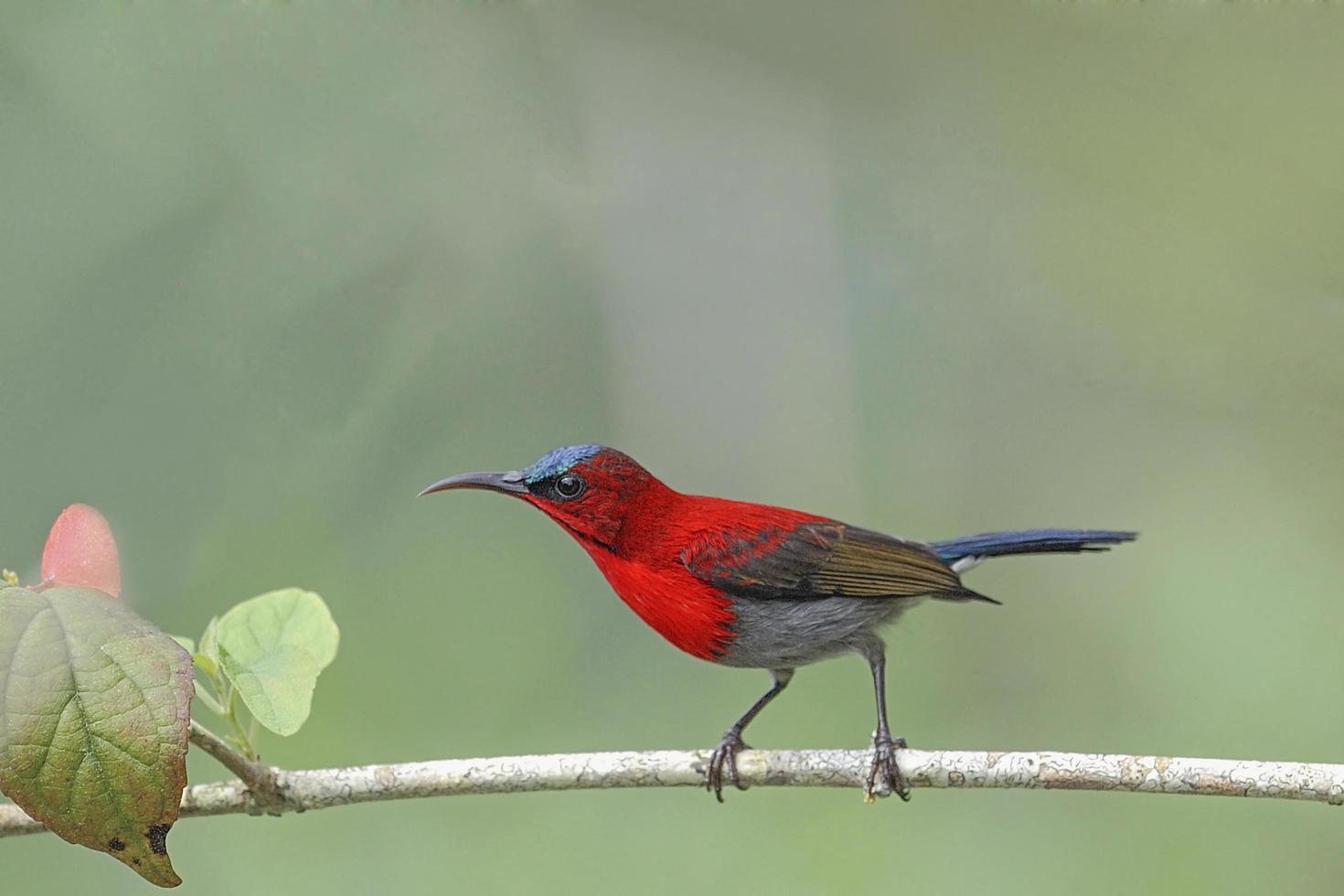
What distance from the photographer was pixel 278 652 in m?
2.44

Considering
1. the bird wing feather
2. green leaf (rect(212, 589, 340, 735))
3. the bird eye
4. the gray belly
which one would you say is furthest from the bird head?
green leaf (rect(212, 589, 340, 735))

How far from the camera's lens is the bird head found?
10.9 feet

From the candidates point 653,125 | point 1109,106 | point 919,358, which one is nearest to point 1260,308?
point 1109,106

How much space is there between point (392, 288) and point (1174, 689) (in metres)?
3.99

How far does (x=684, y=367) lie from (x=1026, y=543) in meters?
2.65

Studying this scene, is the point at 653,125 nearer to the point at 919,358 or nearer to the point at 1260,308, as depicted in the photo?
the point at 919,358

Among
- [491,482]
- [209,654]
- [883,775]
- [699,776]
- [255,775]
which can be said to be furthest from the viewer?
[491,482]

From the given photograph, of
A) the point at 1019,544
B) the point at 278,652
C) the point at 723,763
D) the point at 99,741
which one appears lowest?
the point at 723,763

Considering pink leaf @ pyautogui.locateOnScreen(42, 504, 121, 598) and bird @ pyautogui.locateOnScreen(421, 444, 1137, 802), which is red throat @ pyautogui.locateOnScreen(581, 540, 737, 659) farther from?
pink leaf @ pyautogui.locateOnScreen(42, 504, 121, 598)

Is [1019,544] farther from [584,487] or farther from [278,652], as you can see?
[278,652]

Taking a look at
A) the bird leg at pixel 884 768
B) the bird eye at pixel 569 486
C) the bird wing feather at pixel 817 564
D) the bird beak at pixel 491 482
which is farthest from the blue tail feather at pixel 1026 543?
the bird beak at pixel 491 482

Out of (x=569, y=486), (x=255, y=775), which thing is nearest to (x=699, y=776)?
(x=569, y=486)

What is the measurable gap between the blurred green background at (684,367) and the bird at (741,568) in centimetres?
178

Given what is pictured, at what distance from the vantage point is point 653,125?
6637 millimetres
